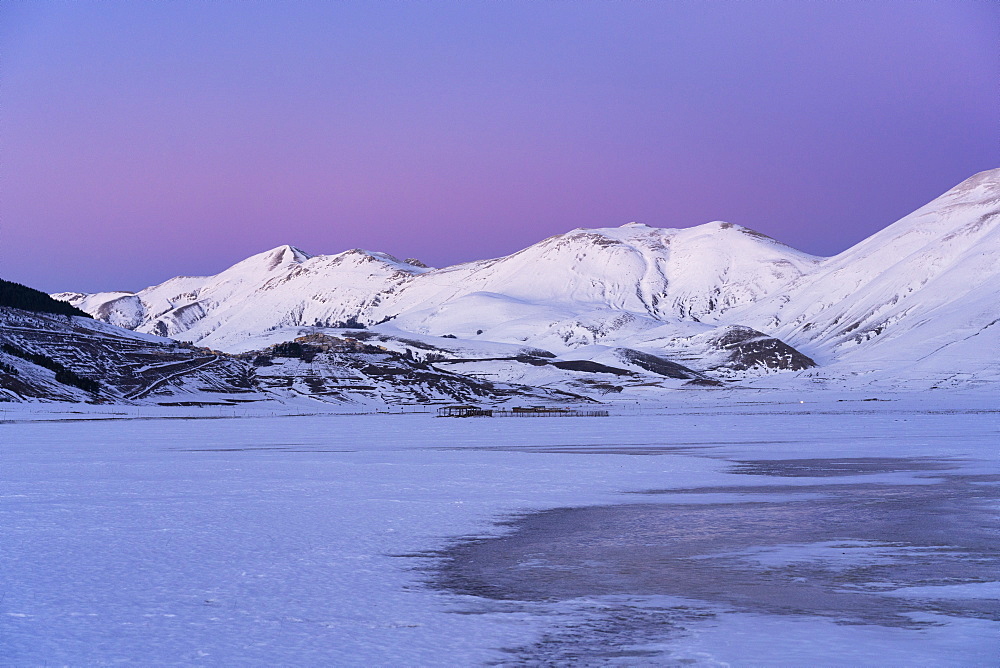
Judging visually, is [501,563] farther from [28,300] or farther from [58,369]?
[28,300]

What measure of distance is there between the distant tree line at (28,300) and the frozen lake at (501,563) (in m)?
144

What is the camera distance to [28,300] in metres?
184

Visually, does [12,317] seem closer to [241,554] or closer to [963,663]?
[241,554]

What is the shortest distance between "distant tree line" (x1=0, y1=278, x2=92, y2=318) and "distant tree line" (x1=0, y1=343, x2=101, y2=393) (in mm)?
30058

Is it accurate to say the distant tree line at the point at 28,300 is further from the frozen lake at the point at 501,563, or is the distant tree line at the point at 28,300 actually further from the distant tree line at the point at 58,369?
the frozen lake at the point at 501,563

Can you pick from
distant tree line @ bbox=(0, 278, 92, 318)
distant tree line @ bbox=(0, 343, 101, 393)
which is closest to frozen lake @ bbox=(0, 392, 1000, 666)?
distant tree line @ bbox=(0, 343, 101, 393)

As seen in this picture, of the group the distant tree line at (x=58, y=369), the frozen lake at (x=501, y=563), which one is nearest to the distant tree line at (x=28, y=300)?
the distant tree line at (x=58, y=369)

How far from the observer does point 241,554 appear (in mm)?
23891

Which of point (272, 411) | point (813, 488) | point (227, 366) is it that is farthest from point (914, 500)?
point (227, 366)

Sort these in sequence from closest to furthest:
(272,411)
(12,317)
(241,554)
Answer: (241,554)
(272,411)
(12,317)

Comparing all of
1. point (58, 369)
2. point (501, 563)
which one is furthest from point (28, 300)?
point (501, 563)

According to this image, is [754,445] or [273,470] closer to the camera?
[273,470]

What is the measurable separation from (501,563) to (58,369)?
143 meters

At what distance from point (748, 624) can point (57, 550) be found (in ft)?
52.9
